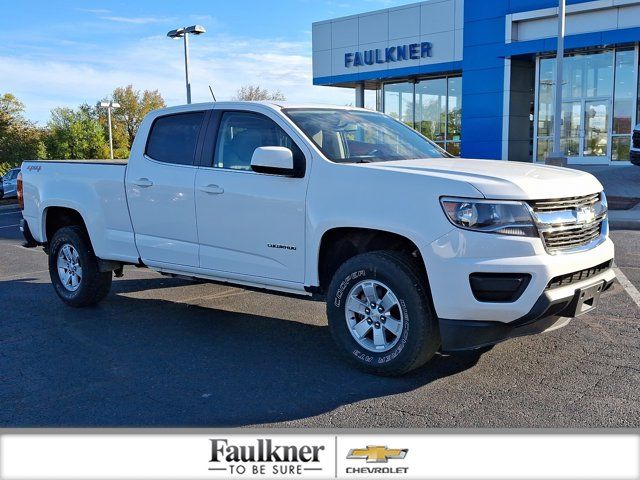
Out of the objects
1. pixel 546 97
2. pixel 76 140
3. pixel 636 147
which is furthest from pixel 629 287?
pixel 76 140

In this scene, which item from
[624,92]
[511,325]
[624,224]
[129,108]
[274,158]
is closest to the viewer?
[511,325]

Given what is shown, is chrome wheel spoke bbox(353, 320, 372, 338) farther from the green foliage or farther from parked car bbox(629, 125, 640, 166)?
the green foliage

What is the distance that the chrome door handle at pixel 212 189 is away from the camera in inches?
205

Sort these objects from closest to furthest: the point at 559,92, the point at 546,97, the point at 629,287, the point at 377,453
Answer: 1. the point at 377,453
2. the point at 629,287
3. the point at 559,92
4. the point at 546,97

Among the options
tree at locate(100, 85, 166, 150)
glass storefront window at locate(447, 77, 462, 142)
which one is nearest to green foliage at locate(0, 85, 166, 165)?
tree at locate(100, 85, 166, 150)

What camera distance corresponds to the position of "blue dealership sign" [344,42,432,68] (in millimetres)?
28245

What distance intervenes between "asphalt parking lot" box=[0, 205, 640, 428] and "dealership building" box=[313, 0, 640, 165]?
19.1m

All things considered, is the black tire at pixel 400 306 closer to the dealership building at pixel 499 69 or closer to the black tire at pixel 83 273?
the black tire at pixel 83 273

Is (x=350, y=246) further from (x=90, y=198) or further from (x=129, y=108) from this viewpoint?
(x=129, y=108)

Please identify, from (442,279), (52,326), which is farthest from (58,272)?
(442,279)

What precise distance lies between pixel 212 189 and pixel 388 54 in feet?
84.8

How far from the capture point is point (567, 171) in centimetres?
479

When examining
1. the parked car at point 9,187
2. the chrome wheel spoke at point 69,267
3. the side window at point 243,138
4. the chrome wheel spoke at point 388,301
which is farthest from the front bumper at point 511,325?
the parked car at point 9,187

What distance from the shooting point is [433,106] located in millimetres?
30766
